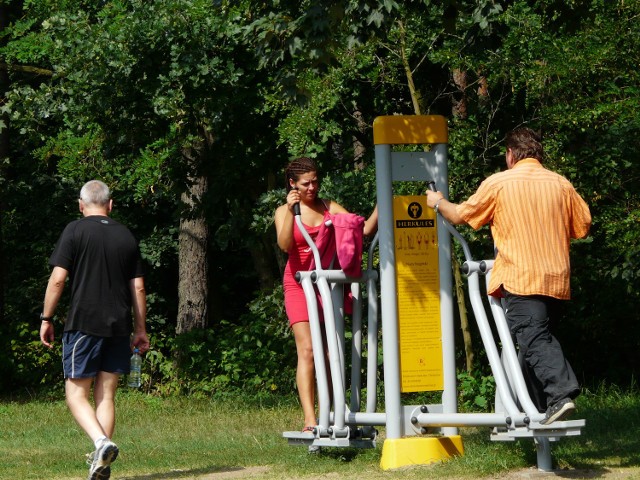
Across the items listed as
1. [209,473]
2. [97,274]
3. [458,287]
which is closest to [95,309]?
[97,274]

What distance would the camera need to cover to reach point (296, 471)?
739 centimetres

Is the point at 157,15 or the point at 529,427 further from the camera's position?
the point at 157,15

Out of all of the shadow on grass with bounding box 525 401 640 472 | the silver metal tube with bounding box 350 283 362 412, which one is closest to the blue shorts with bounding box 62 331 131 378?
the silver metal tube with bounding box 350 283 362 412

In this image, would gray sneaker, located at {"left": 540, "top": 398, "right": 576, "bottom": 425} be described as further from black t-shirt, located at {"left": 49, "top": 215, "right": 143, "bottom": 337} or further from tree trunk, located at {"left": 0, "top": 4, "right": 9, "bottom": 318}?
tree trunk, located at {"left": 0, "top": 4, "right": 9, "bottom": 318}

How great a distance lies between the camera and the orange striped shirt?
6.62 m

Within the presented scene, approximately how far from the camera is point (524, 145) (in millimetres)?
6922

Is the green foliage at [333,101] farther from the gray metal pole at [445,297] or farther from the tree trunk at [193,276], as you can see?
the tree trunk at [193,276]

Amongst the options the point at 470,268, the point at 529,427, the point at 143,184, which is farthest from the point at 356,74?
the point at 529,427

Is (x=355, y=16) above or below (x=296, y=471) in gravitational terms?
above

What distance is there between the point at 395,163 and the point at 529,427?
6.23 ft

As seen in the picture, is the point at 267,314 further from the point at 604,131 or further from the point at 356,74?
the point at 604,131

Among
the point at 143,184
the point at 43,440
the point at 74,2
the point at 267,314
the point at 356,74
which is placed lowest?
the point at 43,440

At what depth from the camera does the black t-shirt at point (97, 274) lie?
24.1ft

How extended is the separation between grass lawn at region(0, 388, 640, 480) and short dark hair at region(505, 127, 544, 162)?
1.70 m
